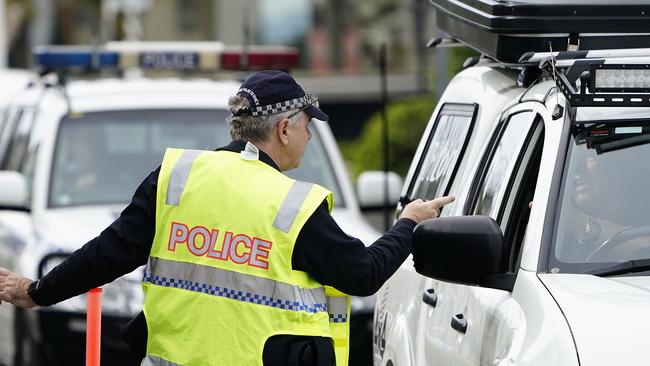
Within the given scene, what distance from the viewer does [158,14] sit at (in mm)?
39000

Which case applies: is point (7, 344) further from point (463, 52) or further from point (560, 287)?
point (463, 52)

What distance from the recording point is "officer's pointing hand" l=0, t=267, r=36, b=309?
5.12 meters

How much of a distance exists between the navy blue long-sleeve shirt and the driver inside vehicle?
49cm

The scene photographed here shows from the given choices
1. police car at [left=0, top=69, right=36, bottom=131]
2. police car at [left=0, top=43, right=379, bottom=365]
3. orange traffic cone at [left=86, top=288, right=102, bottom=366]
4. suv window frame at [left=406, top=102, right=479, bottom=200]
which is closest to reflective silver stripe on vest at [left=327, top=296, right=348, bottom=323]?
orange traffic cone at [left=86, top=288, right=102, bottom=366]

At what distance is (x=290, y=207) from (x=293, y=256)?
0.14 metres

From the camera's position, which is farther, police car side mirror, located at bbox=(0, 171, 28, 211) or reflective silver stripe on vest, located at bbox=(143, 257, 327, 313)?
police car side mirror, located at bbox=(0, 171, 28, 211)

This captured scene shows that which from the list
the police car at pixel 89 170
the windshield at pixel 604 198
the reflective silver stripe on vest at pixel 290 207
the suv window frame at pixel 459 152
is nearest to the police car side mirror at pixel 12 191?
the police car at pixel 89 170

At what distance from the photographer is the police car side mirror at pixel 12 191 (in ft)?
29.8

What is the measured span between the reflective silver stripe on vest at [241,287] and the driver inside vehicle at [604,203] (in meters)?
0.73

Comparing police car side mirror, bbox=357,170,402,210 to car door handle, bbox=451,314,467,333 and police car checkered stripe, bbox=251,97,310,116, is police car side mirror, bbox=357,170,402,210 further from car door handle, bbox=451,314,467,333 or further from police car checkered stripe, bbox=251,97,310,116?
police car checkered stripe, bbox=251,97,310,116

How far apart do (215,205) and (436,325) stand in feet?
3.60

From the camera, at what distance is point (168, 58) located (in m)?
11.1

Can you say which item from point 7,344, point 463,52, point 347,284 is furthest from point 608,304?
point 463,52

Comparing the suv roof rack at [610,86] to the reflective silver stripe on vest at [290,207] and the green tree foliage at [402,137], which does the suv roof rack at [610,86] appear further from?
the green tree foliage at [402,137]
